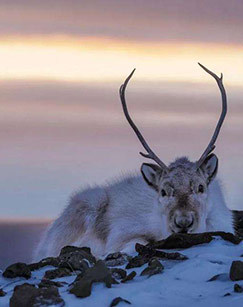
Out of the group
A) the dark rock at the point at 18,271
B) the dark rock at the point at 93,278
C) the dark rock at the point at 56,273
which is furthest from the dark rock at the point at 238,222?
the dark rock at the point at 93,278

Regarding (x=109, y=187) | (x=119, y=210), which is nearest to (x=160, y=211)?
(x=119, y=210)

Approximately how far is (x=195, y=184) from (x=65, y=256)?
12.2ft

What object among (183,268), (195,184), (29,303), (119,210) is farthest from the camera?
(119,210)

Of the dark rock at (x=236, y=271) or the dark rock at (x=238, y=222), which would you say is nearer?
the dark rock at (x=236, y=271)

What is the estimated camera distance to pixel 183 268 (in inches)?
413

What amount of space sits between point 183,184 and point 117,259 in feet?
11.1

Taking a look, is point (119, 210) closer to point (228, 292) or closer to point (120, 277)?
point (120, 277)

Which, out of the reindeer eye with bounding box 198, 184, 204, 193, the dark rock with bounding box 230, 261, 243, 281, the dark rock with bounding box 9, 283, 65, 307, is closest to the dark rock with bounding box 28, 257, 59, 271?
the dark rock with bounding box 9, 283, 65, 307

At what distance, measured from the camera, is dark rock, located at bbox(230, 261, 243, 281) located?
995cm

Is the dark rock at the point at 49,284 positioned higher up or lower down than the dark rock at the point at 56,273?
lower down

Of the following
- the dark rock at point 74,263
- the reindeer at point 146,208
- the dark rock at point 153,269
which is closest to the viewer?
the dark rock at point 153,269

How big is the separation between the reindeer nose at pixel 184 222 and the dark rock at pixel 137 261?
299 centimetres

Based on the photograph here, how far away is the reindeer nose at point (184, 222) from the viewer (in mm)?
14320

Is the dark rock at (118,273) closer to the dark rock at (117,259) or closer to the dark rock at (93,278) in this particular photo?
the dark rock at (93,278)
